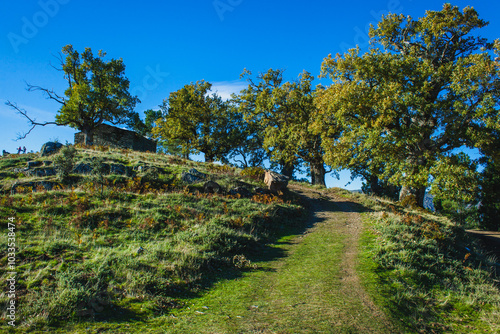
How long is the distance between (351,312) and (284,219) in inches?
379

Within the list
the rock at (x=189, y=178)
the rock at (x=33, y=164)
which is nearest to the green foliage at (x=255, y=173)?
the rock at (x=189, y=178)

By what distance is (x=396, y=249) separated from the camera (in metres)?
10.9

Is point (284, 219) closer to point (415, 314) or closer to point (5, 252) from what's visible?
point (415, 314)

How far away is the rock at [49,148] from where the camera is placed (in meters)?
22.8

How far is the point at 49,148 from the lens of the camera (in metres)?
23.2

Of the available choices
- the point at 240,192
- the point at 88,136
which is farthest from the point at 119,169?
the point at 88,136

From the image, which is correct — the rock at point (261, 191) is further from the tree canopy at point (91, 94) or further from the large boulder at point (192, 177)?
the tree canopy at point (91, 94)

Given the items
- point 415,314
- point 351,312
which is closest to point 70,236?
point 351,312

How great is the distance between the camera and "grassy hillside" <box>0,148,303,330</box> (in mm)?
6121

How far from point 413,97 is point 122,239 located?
19.9 metres

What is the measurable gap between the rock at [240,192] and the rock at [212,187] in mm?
816

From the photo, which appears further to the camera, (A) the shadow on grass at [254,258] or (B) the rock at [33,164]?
(B) the rock at [33,164]

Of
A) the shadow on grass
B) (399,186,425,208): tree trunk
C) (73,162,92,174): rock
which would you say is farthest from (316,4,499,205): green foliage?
(73,162,92,174): rock

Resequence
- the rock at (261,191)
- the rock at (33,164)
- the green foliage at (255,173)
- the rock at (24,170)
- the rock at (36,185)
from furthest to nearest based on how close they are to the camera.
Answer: the green foliage at (255,173) < the rock at (261,191) < the rock at (33,164) < the rock at (24,170) < the rock at (36,185)
